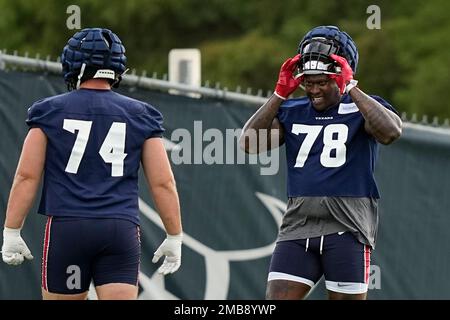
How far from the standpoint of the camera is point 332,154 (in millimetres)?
7137

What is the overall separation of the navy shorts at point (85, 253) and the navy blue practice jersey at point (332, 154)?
Result: 1.13 meters

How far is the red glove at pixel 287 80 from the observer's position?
728 centimetres

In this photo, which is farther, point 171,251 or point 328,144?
point 328,144

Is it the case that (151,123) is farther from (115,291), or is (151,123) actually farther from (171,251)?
(115,291)

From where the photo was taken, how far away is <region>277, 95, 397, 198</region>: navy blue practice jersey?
23.3ft

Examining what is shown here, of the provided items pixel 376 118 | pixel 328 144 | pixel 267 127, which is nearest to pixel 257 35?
pixel 267 127

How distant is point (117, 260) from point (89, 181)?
0.42 meters

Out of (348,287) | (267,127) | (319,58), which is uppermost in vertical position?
(319,58)

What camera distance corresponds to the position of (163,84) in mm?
9125

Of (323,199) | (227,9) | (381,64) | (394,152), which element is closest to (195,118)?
(394,152)

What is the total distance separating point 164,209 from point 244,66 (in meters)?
23.9

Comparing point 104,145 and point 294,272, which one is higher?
point 104,145

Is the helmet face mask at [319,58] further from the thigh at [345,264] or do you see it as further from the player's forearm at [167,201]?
the player's forearm at [167,201]

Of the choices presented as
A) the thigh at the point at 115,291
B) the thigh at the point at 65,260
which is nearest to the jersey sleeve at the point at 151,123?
the thigh at the point at 65,260
